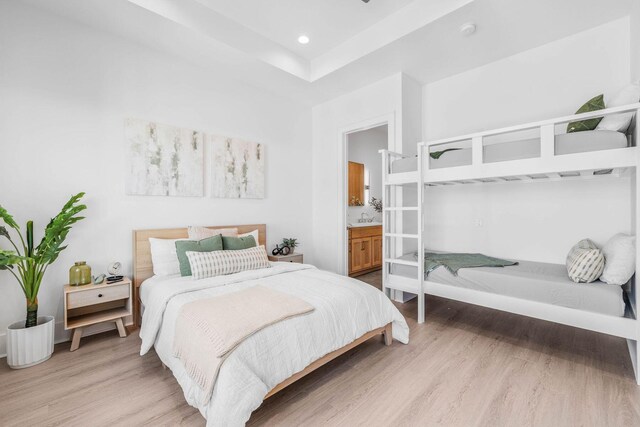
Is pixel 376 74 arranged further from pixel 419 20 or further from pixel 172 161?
pixel 172 161

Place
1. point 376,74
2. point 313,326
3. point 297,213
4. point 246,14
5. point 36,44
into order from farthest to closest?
point 297,213 → point 376,74 → point 246,14 → point 36,44 → point 313,326

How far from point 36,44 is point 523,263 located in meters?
5.08

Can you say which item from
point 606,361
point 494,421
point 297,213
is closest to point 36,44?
point 297,213

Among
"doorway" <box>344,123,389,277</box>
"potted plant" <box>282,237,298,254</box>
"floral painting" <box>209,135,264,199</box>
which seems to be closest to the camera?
"floral painting" <box>209,135,264,199</box>

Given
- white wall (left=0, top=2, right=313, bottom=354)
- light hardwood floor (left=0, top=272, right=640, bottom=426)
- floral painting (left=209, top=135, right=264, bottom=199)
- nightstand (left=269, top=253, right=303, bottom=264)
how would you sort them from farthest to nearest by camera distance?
nightstand (left=269, top=253, right=303, bottom=264), floral painting (left=209, top=135, right=264, bottom=199), white wall (left=0, top=2, right=313, bottom=354), light hardwood floor (left=0, top=272, right=640, bottom=426)

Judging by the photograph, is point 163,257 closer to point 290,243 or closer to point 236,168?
point 236,168

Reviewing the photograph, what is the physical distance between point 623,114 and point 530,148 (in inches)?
22.6

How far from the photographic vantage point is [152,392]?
182 cm

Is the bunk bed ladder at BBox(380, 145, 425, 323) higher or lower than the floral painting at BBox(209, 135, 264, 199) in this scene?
lower

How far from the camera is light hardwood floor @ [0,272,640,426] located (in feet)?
5.21

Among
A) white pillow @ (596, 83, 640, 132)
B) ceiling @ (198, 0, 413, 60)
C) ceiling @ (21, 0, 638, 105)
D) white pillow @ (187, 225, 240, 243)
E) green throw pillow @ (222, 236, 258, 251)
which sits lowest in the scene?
green throw pillow @ (222, 236, 258, 251)

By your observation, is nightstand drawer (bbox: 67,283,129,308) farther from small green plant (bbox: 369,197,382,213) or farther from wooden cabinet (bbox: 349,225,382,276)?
small green plant (bbox: 369,197,382,213)

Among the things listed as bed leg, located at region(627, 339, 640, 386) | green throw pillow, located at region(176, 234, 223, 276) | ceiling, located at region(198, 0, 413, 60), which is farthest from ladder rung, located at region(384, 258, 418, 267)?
ceiling, located at region(198, 0, 413, 60)

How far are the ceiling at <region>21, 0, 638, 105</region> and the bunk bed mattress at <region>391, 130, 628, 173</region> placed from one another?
1.22m
